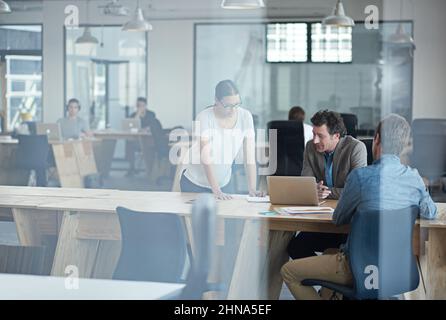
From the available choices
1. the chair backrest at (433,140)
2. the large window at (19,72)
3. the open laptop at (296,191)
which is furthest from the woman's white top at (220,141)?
the chair backrest at (433,140)

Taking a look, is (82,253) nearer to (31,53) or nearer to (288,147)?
(288,147)

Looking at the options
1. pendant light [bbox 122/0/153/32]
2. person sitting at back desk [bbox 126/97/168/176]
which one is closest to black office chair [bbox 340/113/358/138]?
pendant light [bbox 122/0/153/32]

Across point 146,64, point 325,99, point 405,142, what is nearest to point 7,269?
point 405,142

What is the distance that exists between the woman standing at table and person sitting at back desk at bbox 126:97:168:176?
313 centimetres

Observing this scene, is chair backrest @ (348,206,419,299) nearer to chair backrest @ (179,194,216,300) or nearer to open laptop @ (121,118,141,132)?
chair backrest @ (179,194,216,300)

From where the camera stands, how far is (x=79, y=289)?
141 inches

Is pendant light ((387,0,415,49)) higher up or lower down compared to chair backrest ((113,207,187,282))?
higher up

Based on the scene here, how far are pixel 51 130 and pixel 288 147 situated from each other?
8.24 ft

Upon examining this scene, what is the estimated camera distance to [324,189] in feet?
14.4

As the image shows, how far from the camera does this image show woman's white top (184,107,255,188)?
433cm

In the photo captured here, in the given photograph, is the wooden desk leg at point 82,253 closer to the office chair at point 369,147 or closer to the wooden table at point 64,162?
the wooden table at point 64,162

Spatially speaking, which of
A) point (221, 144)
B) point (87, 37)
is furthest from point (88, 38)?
point (221, 144)

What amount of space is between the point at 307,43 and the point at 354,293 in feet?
20.3

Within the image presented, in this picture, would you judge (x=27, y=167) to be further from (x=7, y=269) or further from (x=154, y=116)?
(x=154, y=116)
